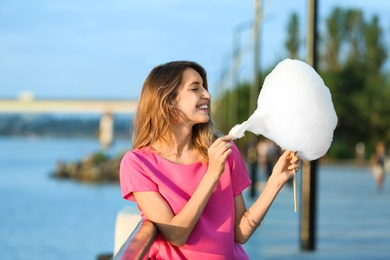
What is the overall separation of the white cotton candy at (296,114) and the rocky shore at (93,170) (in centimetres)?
5318

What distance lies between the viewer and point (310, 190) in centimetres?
1331

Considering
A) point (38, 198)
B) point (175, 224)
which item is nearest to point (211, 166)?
point (175, 224)

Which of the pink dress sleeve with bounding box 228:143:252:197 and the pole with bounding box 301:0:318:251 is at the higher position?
the pink dress sleeve with bounding box 228:143:252:197

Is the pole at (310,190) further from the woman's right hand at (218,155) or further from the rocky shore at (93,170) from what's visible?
the rocky shore at (93,170)

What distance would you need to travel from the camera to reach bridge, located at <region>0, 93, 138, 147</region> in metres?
102

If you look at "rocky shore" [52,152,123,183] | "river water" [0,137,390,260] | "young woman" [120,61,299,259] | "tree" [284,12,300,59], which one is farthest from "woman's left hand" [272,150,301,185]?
"tree" [284,12,300,59]

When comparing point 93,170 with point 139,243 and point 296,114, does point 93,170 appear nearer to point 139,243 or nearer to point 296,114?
point 296,114

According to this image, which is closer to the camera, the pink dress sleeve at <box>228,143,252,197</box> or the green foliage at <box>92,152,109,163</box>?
the pink dress sleeve at <box>228,143,252,197</box>

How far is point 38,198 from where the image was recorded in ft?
145

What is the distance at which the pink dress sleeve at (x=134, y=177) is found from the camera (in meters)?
4.27

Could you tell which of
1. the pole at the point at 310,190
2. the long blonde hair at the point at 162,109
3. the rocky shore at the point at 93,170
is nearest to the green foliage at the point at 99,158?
the rocky shore at the point at 93,170

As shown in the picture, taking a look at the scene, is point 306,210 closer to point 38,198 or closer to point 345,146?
point 38,198

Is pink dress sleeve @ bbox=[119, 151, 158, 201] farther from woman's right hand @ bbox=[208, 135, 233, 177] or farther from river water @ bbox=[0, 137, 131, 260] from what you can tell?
river water @ bbox=[0, 137, 131, 260]

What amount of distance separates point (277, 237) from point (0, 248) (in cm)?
841
